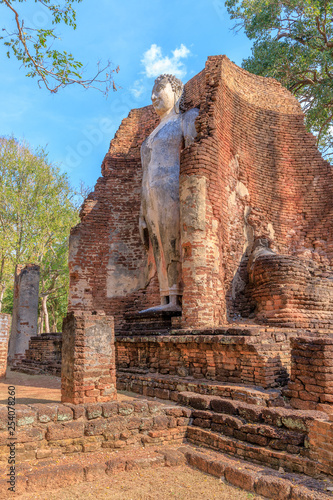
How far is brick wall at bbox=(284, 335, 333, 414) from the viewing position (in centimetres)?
443

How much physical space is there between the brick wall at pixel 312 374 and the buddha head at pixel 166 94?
7476 mm

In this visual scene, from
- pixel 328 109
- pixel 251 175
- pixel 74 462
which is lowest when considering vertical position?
pixel 74 462

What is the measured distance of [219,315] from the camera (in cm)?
795

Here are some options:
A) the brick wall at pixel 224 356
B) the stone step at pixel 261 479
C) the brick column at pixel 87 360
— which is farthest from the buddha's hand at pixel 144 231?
the stone step at pixel 261 479

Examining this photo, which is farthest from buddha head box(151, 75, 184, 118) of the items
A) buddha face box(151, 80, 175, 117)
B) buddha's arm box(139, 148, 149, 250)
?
buddha's arm box(139, 148, 149, 250)

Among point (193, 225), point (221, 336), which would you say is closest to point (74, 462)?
point (221, 336)

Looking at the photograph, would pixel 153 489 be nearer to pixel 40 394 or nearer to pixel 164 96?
pixel 40 394

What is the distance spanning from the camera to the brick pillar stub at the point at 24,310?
1455 cm

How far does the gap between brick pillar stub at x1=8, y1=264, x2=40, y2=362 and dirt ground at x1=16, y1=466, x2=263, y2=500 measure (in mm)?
11487

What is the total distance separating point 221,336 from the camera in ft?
19.1

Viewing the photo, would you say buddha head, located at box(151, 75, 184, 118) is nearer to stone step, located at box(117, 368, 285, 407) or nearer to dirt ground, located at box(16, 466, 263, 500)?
stone step, located at box(117, 368, 285, 407)

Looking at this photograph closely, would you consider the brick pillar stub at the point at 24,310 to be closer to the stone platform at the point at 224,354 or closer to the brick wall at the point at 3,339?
the brick wall at the point at 3,339

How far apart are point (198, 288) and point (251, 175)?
407cm

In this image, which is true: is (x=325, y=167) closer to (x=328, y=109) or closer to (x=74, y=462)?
(x=328, y=109)
